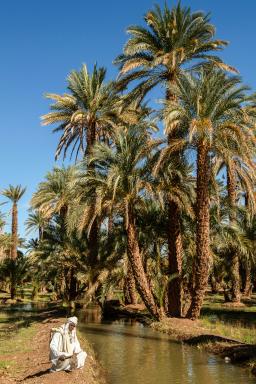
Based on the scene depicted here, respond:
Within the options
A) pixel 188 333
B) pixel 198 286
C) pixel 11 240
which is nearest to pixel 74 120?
pixel 198 286

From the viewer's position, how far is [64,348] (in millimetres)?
10359

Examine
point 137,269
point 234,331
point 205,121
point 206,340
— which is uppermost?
point 205,121

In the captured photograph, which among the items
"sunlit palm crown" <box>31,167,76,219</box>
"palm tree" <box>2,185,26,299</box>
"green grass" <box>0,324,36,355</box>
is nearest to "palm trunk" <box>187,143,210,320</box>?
"green grass" <box>0,324,36,355</box>

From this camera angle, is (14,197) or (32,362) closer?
(32,362)

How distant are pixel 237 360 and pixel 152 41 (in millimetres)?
17264

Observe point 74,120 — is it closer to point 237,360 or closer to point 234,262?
point 234,262

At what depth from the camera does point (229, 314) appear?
87.2ft

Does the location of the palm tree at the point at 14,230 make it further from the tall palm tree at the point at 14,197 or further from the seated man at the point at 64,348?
the seated man at the point at 64,348

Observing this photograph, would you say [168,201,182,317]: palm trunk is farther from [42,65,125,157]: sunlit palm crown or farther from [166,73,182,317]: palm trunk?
[42,65,125,157]: sunlit palm crown

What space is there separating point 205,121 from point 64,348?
39.3ft

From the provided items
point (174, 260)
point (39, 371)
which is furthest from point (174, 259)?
point (39, 371)

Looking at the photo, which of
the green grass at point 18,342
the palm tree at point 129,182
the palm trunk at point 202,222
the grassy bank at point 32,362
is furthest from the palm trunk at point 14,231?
the palm trunk at point 202,222

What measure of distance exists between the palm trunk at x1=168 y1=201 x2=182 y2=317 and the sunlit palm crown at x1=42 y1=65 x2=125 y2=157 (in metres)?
8.97

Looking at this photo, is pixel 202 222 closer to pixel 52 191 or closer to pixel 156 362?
pixel 156 362
